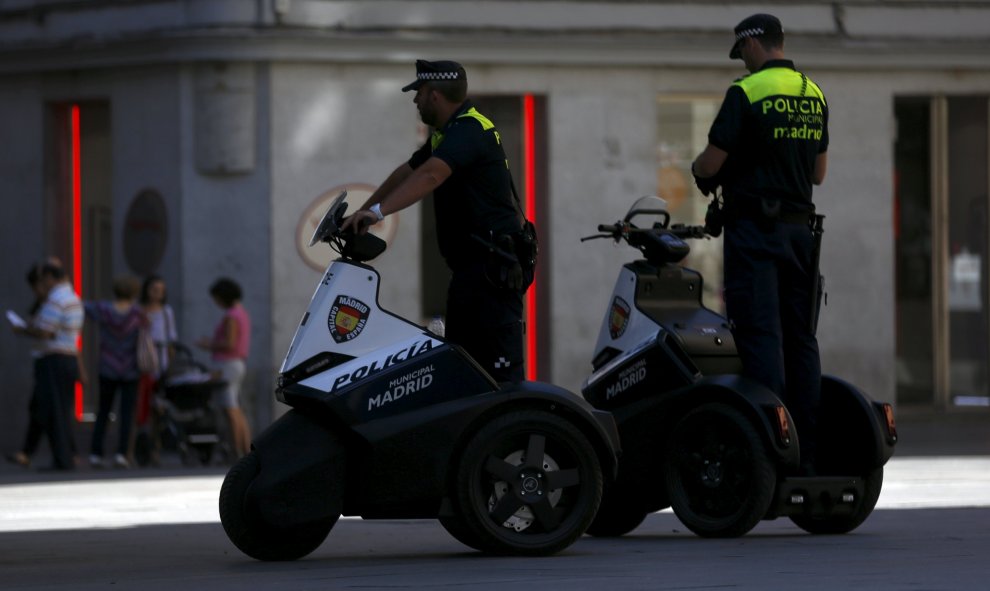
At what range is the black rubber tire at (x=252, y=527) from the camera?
777 centimetres

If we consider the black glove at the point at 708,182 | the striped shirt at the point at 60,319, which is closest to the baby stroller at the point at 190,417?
the striped shirt at the point at 60,319

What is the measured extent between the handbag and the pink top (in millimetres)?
615

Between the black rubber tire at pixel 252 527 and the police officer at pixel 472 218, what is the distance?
0.96 metres

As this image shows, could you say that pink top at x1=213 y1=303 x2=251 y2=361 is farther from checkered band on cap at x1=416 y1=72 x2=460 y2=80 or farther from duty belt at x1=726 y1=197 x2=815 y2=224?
checkered band on cap at x1=416 y1=72 x2=460 y2=80

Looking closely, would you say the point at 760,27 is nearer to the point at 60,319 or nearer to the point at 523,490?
the point at 523,490

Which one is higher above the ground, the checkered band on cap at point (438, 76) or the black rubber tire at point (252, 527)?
the checkered band on cap at point (438, 76)

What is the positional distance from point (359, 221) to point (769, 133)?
74.8 inches

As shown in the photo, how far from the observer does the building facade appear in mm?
19281

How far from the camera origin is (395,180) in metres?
8.56

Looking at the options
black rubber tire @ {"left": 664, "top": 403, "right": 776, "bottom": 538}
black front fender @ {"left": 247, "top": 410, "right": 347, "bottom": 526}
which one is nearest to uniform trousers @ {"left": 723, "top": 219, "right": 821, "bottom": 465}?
black rubber tire @ {"left": 664, "top": 403, "right": 776, "bottom": 538}

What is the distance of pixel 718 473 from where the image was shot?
8711 mm

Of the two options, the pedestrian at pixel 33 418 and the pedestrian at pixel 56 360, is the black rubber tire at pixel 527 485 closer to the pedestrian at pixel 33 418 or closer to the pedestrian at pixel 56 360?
the pedestrian at pixel 56 360

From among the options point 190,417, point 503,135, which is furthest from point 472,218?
point 503,135

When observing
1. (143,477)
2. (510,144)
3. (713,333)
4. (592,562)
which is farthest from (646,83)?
(592,562)
